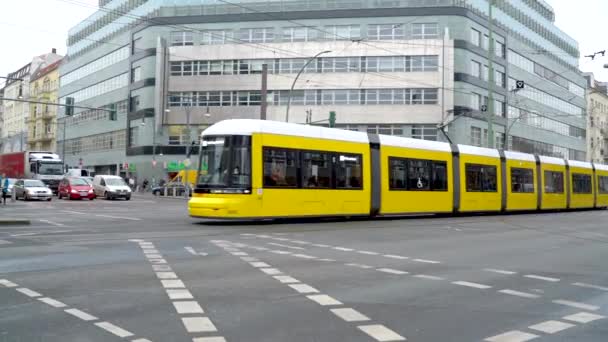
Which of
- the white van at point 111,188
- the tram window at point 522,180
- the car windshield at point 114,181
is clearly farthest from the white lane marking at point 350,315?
the car windshield at point 114,181

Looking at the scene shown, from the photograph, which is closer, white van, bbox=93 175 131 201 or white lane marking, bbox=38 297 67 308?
white lane marking, bbox=38 297 67 308

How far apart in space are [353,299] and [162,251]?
16.6ft

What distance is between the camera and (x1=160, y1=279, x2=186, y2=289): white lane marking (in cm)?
705

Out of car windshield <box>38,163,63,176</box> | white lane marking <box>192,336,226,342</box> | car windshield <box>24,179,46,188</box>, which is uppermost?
car windshield <box>38,163,63,176</box>

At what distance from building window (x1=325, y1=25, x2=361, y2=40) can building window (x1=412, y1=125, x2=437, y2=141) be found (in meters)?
10.6

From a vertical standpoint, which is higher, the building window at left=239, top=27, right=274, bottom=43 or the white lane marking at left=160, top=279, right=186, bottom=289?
the building window at left=239, top=27, right=274, bottom=43

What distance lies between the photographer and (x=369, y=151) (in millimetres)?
20453

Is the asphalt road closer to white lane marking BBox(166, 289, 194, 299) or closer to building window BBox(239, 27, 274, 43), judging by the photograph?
white lane marking BBox(166, 289, 194, 299)

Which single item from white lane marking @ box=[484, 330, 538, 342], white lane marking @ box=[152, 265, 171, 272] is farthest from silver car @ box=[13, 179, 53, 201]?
white lane marking @ box=[484, 330, 538, 342]

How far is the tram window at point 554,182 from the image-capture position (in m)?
30.2

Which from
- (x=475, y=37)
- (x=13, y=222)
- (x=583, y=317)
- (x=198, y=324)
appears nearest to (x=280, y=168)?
(x=13, y=222)

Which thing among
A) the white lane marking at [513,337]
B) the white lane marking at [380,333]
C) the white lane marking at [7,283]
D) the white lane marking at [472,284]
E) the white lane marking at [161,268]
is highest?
the white lane marking at [161,268]

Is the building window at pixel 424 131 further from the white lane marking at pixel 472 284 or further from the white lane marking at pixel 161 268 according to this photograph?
the white lane marking at pixel 161 268

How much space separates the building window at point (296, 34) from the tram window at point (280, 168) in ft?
138
